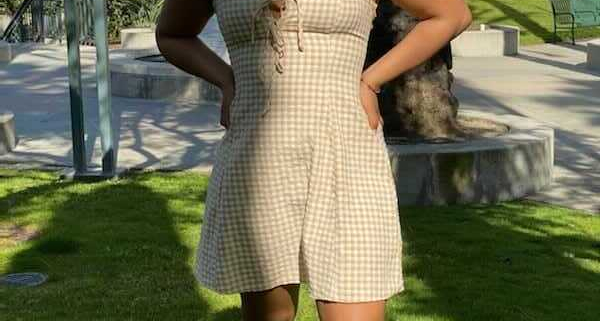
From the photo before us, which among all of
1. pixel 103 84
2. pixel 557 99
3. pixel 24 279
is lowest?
pixel 557 99

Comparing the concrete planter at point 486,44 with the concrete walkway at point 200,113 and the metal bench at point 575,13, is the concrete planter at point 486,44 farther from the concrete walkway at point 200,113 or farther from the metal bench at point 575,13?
the metal bench at point 575,13

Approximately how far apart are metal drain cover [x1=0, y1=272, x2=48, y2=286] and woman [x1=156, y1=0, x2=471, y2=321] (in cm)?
320

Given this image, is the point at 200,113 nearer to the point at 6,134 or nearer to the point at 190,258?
the point at 6,134

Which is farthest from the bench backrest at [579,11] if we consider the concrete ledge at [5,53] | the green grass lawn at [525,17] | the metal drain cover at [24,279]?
the metal drain cover at [24,279]

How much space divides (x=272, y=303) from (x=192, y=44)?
721 mm

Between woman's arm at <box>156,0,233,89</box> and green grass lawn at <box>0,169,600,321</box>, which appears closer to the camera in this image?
woman's arm at <box>156,0,233,89</box>

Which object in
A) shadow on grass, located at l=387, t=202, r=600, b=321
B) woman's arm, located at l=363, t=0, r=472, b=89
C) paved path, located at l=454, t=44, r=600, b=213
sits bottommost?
paved path, located at l=454, t=44, r=600, b=213

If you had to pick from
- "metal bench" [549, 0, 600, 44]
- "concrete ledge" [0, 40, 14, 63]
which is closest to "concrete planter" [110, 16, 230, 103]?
"concrete ledge" [0, 40, 14, 63]

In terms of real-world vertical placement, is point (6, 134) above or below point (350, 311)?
below

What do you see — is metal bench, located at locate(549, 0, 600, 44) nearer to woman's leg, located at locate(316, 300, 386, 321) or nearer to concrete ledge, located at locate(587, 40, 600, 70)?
concrete ledge, located at locate(587, 40, 600, 70)

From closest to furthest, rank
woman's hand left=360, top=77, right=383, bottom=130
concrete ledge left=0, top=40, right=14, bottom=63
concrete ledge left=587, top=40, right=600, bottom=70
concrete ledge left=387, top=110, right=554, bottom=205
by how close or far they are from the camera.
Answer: woman's hand left=360, top=77, right=383, bottom=130 → concrete ledge left=387, top=110, right=554, bottom=205 → concrete ledge left=587, top=40, right=600, bottom=70 → concrete ledge left=0, top=40, right=14, bottom=63

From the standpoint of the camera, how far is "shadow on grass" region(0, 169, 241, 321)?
18.0 feet

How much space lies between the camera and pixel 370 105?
118 inches

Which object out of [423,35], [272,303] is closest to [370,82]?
[423,35]
